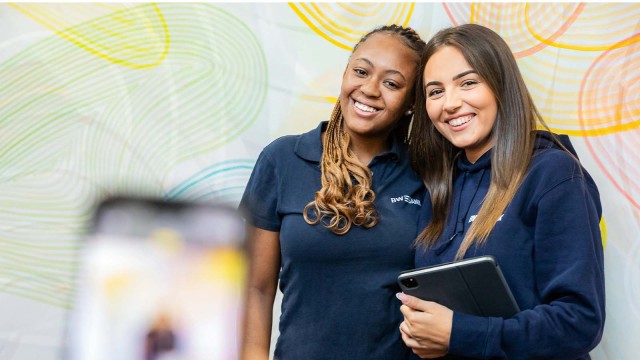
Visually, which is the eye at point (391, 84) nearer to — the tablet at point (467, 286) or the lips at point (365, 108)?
the lips at point (365, 108)

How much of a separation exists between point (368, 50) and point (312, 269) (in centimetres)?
55

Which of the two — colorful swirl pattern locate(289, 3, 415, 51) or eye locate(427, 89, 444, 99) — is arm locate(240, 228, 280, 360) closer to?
eye locate(427, 89, 444, 99)

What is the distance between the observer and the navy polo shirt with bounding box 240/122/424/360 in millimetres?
1637

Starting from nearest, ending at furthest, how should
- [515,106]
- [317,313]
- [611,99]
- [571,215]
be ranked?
[571,215] < [515,106] < [317,313] < [611,99]

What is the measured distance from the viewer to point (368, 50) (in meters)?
1.79

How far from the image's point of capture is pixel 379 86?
1766 mm

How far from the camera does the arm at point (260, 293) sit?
1776mm

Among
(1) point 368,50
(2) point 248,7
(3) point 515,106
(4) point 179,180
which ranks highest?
(2) point 248,7

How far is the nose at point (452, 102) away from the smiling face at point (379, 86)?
0.22 metres

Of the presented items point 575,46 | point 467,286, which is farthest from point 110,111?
point 575,46

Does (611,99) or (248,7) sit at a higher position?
(248,7)

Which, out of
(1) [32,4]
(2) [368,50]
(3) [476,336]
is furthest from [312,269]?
(1) [32,4]

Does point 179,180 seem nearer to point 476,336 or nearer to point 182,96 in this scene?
point 182,96

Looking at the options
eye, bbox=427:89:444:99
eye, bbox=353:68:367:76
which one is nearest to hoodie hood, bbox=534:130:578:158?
eye, bbox=427:89:444:99
